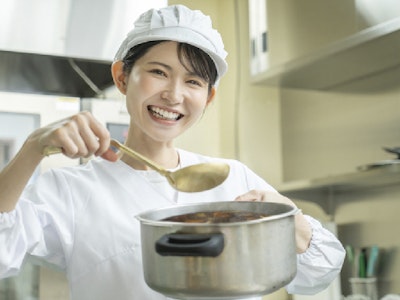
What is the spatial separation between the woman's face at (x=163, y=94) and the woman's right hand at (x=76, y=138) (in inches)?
8.1

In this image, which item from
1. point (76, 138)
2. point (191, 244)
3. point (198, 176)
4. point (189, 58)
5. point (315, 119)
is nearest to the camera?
point (191, 244)

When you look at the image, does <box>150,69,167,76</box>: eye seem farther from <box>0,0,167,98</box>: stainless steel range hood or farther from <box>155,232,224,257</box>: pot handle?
<box>0,0,167,98</box>: stainless steel range hood

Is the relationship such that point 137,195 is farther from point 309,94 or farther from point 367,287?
point 309,94

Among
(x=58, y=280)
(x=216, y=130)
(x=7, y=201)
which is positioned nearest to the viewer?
(x=7, y=201)

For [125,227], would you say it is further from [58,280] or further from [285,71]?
[285,71]

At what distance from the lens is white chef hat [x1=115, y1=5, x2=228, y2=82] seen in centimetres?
94

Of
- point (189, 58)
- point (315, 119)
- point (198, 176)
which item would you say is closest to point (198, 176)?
point (198, 176)

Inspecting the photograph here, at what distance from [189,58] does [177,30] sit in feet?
0.17

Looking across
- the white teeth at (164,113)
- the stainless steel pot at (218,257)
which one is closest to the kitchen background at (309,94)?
the white teeth at (164,113)

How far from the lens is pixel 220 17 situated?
89.2 inches

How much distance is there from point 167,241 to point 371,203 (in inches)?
47.0

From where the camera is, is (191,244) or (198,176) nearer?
(191,244)

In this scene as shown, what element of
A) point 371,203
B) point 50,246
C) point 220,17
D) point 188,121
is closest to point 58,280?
point 50,246

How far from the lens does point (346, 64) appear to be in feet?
5.27
